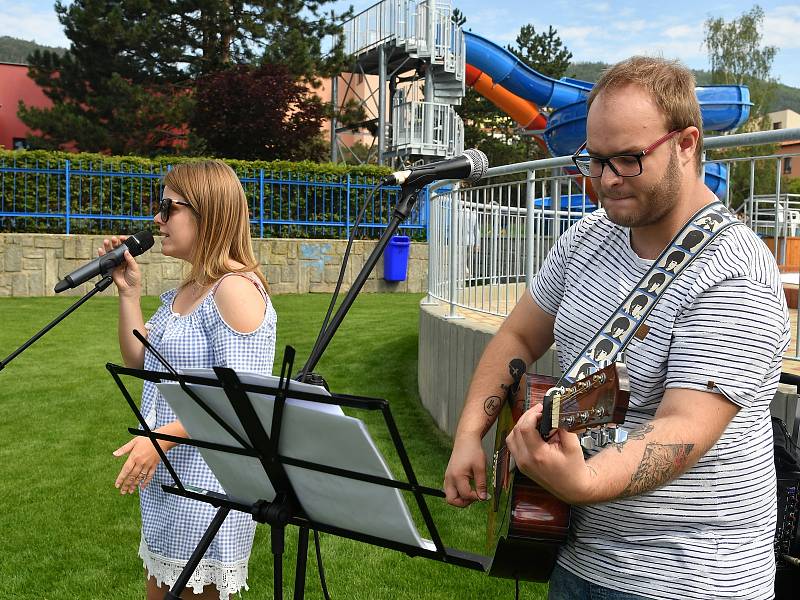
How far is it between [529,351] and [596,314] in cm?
35

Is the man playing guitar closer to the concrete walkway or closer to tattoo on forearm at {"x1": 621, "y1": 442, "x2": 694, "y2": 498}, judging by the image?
tattoo on forearm at {"x1": 621, "y1": 442, "x2": 694, "y2": 498}

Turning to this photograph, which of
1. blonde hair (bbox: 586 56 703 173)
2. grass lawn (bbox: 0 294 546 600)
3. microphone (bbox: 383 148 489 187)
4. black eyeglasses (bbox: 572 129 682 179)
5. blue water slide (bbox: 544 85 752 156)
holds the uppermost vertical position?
blue water slide (bbox: 544 85 752 156)

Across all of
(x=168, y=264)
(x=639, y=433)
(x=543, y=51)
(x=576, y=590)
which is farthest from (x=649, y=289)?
(x=543, y=51)

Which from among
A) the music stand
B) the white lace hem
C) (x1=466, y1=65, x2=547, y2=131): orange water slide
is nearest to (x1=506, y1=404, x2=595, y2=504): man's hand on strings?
the music stand

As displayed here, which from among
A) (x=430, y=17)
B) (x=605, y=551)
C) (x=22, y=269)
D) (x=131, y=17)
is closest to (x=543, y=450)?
(x=605, y=551)

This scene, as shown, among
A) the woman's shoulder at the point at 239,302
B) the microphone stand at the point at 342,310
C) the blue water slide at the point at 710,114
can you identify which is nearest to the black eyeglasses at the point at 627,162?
the microphone stand at the point at 342,310

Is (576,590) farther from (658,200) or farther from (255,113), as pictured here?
(255,113)

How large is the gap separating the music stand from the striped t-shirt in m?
0.31

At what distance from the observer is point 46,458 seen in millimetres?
5781

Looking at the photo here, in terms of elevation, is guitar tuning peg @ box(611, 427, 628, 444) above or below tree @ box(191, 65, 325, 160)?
below

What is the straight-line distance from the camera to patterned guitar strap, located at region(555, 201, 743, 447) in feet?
5.38

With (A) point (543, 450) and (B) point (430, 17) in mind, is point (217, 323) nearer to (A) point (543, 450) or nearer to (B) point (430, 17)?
(A) point (543, 450)

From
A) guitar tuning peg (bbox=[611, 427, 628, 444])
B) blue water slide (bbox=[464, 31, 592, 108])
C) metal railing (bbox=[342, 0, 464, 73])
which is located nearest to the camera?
guitar tuning peg (bbox=[611, 427, 628, 444])

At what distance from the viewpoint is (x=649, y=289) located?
1.67m
